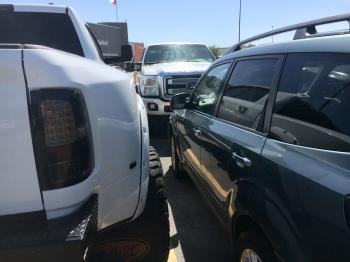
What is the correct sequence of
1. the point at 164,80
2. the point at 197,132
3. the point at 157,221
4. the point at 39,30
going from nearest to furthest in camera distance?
the point at 157,221
the point at 39,30
the point at 197,132
the point at 164,80

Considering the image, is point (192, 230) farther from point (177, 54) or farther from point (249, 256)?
point (177, 54)

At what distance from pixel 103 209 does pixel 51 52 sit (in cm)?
86

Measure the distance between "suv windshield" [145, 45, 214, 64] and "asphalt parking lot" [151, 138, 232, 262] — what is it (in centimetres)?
465

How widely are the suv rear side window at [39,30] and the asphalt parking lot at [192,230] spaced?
196 cm

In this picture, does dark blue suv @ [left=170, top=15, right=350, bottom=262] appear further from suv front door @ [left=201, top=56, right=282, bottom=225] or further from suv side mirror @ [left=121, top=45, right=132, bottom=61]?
suv side mirror @ [left=121, top=45, right=132, bottom=61]

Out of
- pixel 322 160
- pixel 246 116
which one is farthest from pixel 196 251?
pixel 322 160

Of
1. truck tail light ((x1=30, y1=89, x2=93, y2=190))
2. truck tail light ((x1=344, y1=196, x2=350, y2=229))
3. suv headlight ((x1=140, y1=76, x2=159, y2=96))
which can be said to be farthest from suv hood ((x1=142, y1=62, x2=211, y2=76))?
truck tail light ((x1=344, y1=196, x2=350, y2=229))

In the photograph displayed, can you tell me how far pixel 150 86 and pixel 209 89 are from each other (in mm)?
4396

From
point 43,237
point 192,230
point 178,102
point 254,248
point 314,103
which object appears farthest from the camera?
point 178,102

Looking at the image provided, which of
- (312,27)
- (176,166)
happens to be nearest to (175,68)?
(176,166)

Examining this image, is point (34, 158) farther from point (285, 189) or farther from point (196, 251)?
point (196, 251)

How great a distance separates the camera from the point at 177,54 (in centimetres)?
949

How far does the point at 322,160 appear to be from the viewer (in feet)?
5.86

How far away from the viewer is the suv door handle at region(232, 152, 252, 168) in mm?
2368
